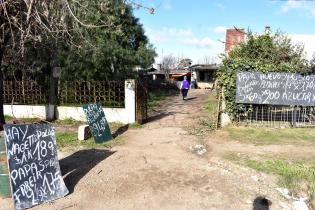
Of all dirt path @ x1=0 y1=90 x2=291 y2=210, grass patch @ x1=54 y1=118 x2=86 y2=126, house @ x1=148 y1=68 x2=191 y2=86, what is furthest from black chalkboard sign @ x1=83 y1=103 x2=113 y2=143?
house @ x1=148 y1=68 x2=191 y2=86

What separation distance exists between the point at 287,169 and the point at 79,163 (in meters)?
4.33

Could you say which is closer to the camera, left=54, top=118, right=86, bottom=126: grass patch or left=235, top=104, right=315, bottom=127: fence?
left=235, top=104, right=315, bottom=127: fence

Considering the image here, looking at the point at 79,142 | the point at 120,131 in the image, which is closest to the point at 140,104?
the point at 120,131

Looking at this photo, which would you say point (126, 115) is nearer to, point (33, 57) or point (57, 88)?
point (57, 88)

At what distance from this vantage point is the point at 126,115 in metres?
12.5

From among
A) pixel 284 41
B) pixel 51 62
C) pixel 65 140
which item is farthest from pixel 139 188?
pixel 284 41

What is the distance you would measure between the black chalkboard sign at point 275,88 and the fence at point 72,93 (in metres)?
4.03

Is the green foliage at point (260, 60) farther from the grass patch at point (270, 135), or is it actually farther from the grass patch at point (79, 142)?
the grass patch at point (79, 142)

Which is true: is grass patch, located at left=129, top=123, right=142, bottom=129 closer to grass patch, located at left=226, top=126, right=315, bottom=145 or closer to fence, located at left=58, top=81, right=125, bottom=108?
fence, located at left=58, top=81, right=125, bottom=108

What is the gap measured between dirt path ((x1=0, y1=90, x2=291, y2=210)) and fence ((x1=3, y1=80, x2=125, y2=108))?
147 inches

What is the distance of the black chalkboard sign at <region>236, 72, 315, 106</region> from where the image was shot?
1176cm

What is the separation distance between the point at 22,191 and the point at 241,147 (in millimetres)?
5544

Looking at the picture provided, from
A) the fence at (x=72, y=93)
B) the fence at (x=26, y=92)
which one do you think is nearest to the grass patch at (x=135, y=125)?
the fence at (x=72, y=93)

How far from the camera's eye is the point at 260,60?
1239cm
